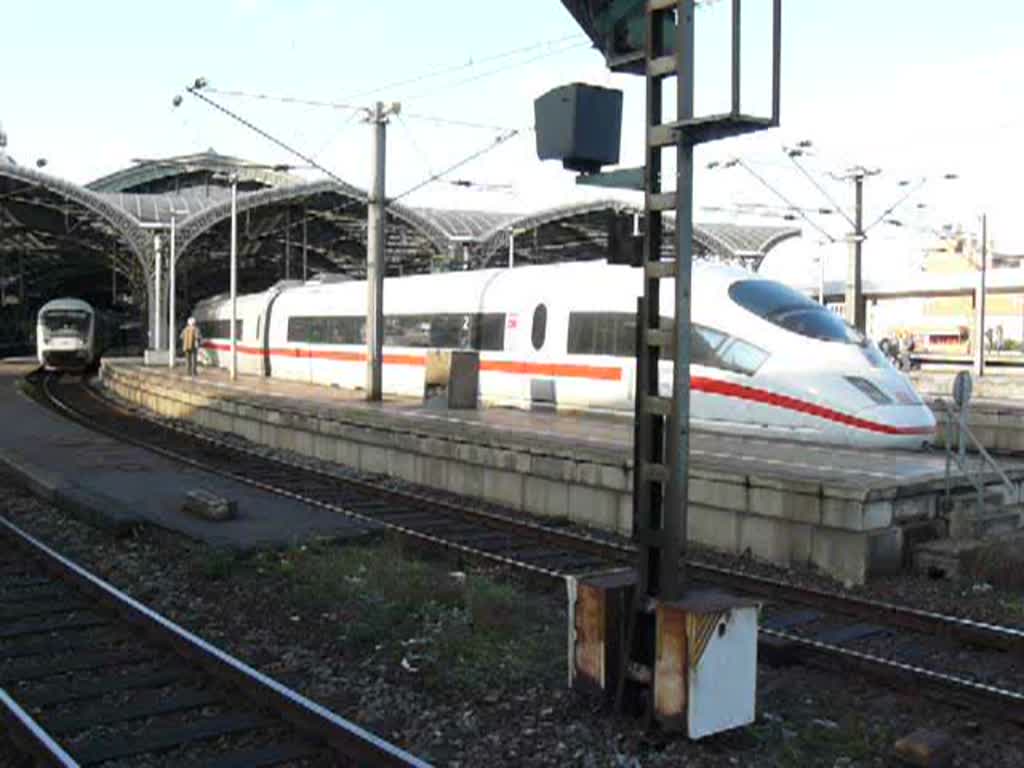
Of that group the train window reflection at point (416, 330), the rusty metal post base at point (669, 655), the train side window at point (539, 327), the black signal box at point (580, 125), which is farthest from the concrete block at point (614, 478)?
the train window reflection at point (416, 330)

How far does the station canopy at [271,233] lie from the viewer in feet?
147

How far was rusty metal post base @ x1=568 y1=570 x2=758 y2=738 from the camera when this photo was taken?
4.79 m

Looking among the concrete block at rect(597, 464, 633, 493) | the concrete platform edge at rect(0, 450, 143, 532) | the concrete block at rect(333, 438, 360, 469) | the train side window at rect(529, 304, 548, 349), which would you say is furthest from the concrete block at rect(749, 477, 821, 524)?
the train side window at rect(529, 304, 548, 349)

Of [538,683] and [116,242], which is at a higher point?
[116,242]

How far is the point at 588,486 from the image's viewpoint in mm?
11586

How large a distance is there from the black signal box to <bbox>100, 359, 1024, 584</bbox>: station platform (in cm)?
451

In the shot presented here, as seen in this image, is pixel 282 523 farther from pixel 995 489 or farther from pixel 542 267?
pixel 542 267

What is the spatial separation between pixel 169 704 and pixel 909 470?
24.3 ft

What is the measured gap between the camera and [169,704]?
5449mm

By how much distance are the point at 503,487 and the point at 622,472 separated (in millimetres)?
2380

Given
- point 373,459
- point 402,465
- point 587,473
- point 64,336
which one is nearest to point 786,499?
point 587,473

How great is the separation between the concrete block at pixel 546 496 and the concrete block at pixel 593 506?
0.38 feet

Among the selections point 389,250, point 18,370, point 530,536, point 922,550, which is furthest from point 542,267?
point 389,250

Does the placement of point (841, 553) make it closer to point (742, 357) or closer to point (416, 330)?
point (742, 357)
